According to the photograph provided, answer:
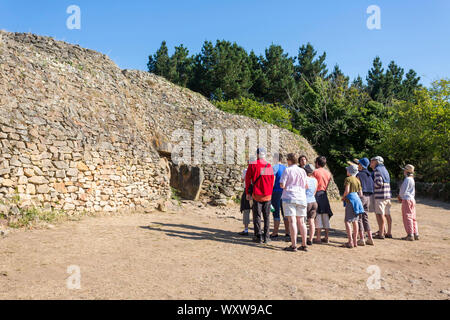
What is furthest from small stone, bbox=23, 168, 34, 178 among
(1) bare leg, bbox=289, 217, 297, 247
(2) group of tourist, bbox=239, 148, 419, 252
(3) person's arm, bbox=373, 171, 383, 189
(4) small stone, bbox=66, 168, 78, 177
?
(3) person's arm, bbox=373, 171, 383, 189

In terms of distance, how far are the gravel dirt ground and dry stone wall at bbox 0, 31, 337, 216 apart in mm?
1485

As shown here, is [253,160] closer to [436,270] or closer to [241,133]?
[436,270]

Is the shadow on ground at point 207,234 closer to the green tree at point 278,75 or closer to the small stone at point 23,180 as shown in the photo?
the small stone at point 23,180

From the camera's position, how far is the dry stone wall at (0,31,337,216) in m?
8.43

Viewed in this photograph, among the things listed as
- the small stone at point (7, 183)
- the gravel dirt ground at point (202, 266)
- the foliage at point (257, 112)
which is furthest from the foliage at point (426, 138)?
the small stone at point (7, 183)

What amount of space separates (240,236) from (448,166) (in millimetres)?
20409

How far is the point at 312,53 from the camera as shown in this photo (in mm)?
43438

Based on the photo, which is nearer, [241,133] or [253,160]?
[253,160]

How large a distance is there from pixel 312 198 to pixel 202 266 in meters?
2.72

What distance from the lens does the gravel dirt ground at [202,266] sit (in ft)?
13.1

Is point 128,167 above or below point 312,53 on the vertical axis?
below

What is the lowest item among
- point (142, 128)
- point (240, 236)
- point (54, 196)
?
point (240, 236)

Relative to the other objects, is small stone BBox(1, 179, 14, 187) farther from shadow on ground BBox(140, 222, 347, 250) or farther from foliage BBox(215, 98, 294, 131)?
foliage BBox(215, 98, 294, 131)
